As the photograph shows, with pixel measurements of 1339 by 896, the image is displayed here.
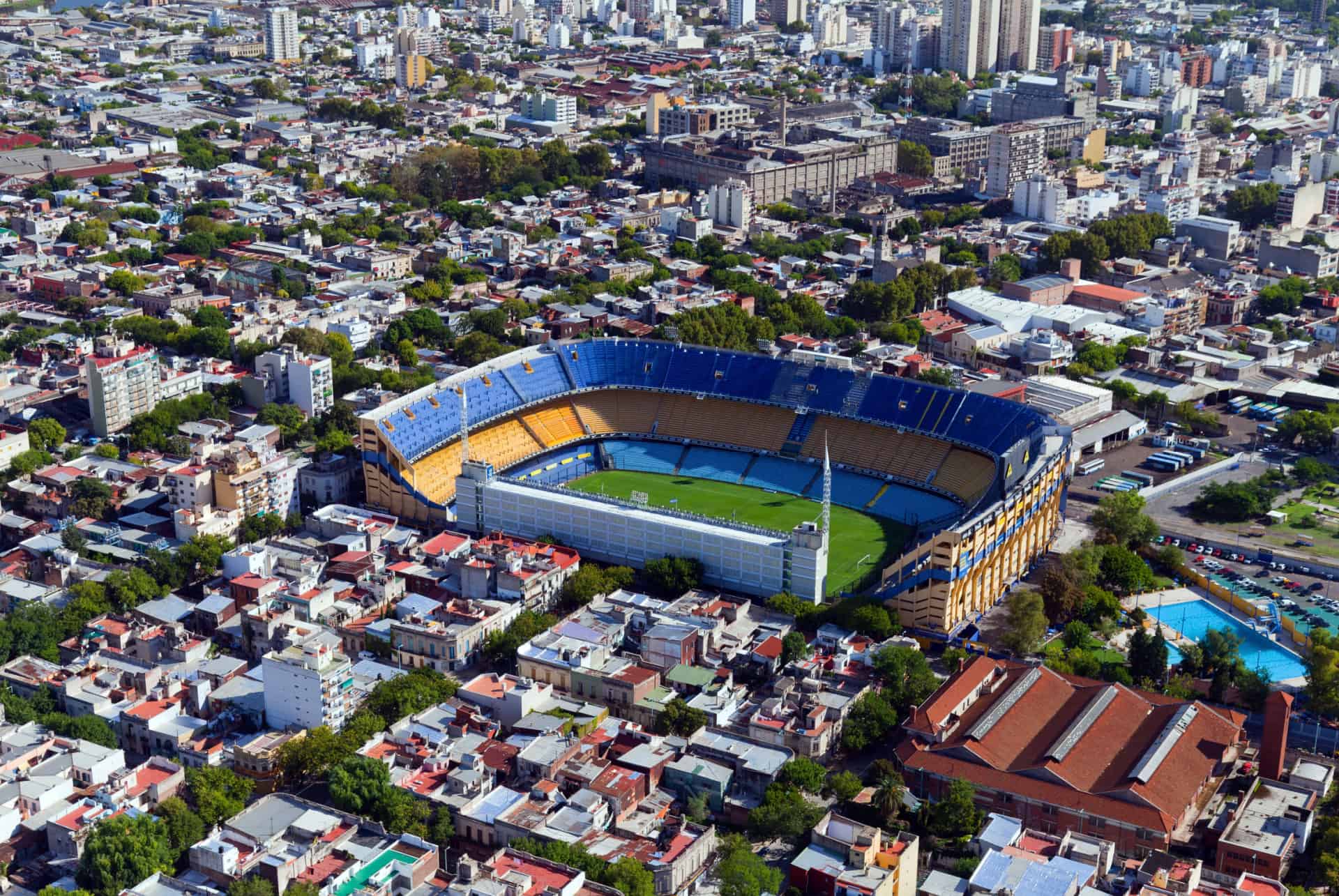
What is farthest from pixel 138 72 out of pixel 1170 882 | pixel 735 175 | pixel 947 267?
pixel 1170 882

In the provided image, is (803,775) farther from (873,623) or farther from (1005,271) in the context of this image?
(1005,271)

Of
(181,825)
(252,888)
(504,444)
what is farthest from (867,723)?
A: (504,444)

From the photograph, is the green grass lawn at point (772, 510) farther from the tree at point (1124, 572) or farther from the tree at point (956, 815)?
the tree at point (956, 815)

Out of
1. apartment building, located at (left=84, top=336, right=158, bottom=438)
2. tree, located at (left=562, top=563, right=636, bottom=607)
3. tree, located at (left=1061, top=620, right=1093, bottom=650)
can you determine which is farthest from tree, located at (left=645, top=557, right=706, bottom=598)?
apartment building, located at (left=84, top=336, right=158, bottom=438)

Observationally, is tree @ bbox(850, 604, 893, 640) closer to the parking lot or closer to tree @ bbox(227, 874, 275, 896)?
the parking lot

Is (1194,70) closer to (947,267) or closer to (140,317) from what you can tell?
(947,267)
